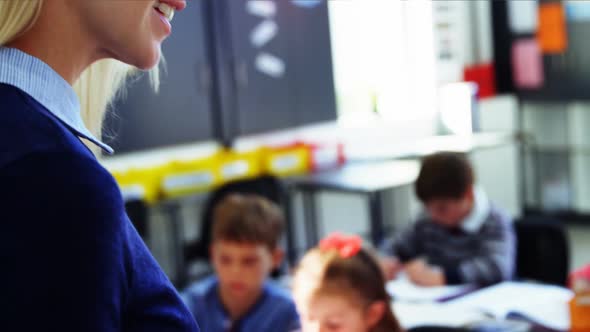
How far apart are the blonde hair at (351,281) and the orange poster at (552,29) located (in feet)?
14.0

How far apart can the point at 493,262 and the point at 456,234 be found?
280 millimetres

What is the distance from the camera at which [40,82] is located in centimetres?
69

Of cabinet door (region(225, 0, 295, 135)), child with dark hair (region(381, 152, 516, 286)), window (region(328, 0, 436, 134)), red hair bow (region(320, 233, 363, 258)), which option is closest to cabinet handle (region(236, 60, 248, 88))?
cabinet door (region(225, 0, 295, 135))

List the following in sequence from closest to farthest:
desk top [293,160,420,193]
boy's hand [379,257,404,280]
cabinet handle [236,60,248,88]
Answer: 1. boy's hand [379,257,404,280]
2. desk top [293,160,420,193]
3. cabinet handle [236,60,248,88]

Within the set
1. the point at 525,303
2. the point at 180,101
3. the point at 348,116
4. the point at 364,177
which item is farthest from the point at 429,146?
the point at 525,303

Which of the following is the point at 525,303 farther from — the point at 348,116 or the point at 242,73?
the point at 348,116

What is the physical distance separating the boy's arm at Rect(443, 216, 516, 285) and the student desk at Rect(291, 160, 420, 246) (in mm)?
1441

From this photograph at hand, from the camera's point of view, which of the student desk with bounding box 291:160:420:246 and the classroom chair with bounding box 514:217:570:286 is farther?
the student desk with bounding box 291:160:420:246

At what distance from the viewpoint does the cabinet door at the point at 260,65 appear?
5.00 m

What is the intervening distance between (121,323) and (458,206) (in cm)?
241

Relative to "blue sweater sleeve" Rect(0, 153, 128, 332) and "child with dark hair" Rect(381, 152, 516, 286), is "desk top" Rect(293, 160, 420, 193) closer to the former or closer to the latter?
"child with dark hair" Rect(381, 152, 516, 286)

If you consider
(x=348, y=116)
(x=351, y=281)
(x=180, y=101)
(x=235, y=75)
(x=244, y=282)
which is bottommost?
(x=244, y=282)

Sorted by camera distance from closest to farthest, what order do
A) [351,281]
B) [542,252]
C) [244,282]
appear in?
1. [351,281]
2. [244,282]
3. [542,252]

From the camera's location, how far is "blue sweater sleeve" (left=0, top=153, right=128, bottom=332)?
0.59 m
